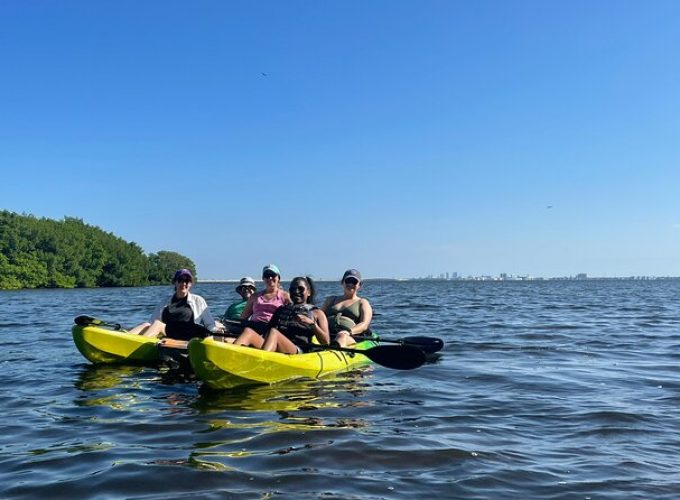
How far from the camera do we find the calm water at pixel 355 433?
429 centimetres

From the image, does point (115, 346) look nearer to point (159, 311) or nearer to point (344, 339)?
point (159, 311)

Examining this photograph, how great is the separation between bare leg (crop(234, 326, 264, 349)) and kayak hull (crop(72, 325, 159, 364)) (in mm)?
1981

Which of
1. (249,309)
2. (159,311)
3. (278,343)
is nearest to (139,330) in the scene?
(159,311)

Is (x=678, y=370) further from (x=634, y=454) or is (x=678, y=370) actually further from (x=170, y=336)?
(x=170, y=336)

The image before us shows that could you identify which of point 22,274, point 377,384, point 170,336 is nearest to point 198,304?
point 170,336

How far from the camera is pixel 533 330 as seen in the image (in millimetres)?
16156

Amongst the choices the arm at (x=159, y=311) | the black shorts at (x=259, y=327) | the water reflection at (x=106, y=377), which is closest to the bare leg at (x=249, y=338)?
the black shorts at (x=259, y=327)

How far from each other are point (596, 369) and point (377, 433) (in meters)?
5.35

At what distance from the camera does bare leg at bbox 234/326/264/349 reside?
8000 millimetres

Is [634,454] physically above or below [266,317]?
below

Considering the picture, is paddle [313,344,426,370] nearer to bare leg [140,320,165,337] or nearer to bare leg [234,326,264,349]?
bare leg [234,326,264,349]

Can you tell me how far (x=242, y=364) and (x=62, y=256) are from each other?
70379 mm

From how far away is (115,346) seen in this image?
930 centimetres

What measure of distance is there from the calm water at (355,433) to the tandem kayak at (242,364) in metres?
0.18
